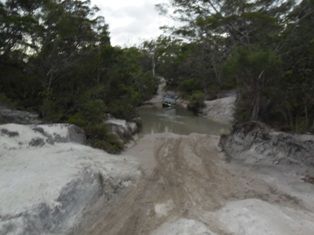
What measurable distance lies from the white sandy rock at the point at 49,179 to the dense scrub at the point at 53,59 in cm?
432

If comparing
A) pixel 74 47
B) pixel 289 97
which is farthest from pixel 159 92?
pixel 289 97

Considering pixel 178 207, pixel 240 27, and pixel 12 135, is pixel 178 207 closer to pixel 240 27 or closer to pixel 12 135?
pixel 12 135

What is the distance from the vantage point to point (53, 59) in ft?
60.4

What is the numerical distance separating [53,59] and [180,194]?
12.4 m

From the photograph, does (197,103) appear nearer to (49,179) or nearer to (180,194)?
(180,194)

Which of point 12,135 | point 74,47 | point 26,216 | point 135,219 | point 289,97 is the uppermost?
point 74,47

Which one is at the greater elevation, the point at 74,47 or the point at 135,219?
the point at 74,47

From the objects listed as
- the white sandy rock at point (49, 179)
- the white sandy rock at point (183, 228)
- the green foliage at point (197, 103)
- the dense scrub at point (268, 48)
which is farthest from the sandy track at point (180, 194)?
the green foliage at point (197, 103)

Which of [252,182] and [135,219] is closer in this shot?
[135,219]

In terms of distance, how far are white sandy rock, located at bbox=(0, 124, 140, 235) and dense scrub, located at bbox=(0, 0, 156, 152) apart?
432 centimetres

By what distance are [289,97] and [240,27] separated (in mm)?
4188

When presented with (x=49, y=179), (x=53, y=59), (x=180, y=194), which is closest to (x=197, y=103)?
(x=53, y=59)

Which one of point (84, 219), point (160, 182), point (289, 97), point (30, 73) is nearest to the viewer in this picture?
point (84, 219)

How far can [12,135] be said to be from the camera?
984 centimetres
